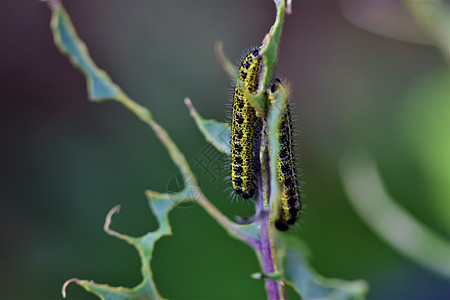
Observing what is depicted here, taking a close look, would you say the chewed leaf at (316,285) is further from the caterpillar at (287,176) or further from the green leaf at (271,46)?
the green leaf at (271,46)

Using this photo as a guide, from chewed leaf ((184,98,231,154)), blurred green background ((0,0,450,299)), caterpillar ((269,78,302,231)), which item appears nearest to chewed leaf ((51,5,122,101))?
chewed leaf ((184,98,231,154))

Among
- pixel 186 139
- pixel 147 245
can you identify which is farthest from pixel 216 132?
pixel 186 139

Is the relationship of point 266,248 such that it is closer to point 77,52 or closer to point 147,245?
point 147,245

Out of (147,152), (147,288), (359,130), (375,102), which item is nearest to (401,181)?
(359,130)

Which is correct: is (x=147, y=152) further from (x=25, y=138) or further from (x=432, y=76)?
(x=432, y=76)

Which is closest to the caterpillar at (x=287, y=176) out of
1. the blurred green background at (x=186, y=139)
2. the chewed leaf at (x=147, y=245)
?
the chewed leaf at (x=147, y=245)

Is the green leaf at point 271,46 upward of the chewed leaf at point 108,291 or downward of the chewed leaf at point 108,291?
upward
